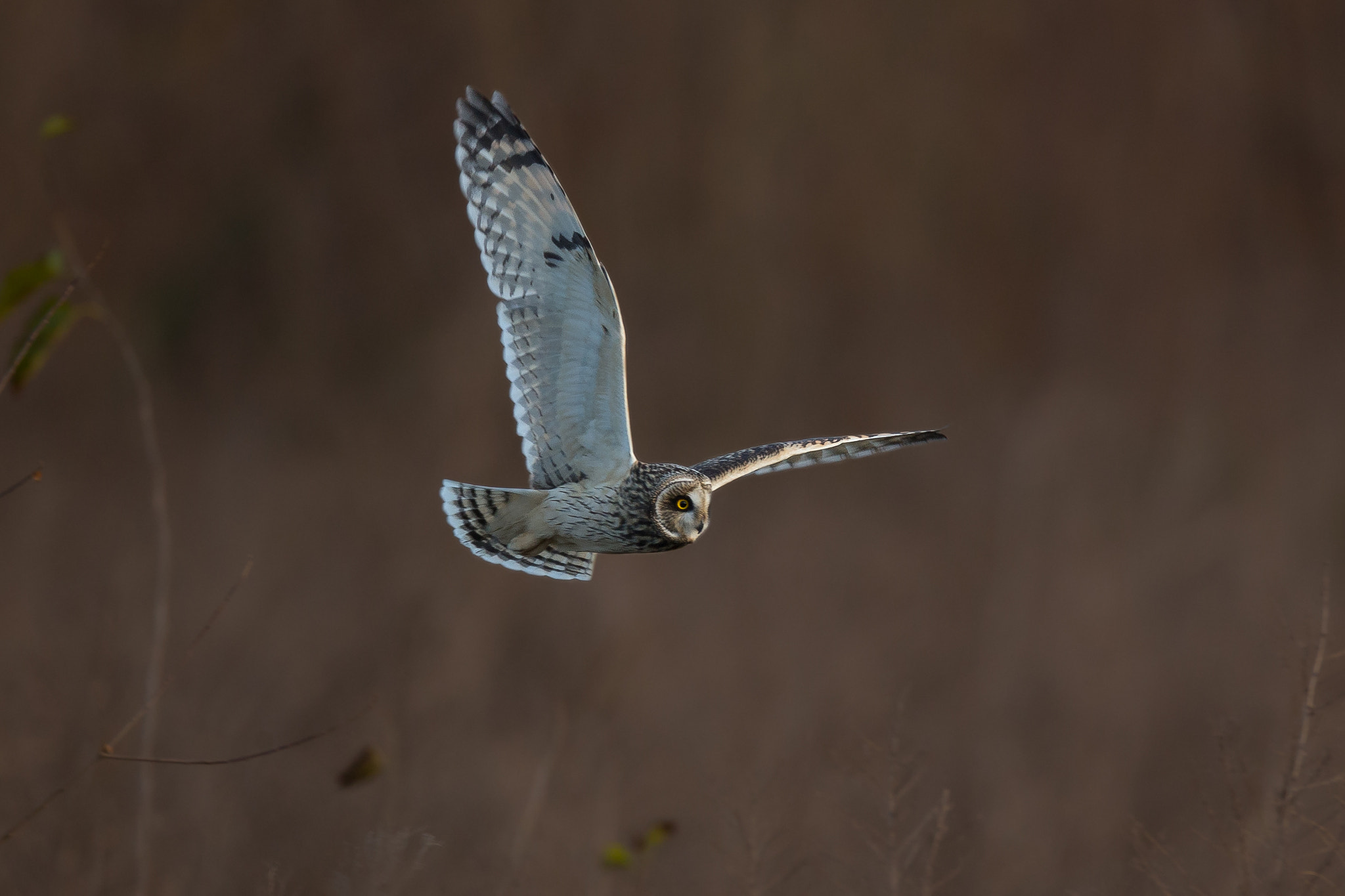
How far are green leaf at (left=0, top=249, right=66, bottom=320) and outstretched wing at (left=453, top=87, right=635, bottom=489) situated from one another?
1.10 m

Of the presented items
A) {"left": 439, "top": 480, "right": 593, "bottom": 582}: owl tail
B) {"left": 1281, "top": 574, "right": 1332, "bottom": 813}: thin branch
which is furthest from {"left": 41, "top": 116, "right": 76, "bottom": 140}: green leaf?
{"left": 1281, "top": 574, "right": 1332, "bottom": 813}: thin branch

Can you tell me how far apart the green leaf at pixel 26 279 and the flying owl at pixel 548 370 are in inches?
43.4

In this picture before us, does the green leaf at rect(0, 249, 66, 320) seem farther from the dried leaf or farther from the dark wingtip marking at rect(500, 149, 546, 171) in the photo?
the dark wingtip marking at rect(500, 149, 546, 171)

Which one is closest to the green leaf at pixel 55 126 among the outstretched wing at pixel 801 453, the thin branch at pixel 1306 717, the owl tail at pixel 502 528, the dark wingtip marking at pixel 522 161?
the dark wingtip marking at pixel 522 161

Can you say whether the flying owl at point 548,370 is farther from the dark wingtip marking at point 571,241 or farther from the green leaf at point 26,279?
the green leaf at point 26,279

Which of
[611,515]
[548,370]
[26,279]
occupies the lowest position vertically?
[611,515]

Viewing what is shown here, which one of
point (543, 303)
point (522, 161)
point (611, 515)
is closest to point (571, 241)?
point (543, 303)

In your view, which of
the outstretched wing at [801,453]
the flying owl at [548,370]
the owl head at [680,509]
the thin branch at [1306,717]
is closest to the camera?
the thin branch at [1306,717]

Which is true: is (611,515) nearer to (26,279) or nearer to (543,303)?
(543,303)

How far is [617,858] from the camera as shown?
8.54 ft

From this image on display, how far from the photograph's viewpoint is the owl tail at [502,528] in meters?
2.91

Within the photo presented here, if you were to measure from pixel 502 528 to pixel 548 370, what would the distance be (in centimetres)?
44

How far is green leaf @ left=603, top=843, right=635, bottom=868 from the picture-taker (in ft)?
8.53

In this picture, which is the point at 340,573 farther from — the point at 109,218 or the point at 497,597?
the point at 109,218
